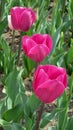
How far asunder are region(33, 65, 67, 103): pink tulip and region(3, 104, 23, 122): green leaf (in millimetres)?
242

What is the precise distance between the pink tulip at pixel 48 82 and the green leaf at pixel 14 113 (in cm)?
24

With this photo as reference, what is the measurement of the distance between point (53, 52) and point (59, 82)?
2.77 ft

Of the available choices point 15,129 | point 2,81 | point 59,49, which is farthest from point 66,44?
point 15,129

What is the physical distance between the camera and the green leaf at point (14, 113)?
4.89ft

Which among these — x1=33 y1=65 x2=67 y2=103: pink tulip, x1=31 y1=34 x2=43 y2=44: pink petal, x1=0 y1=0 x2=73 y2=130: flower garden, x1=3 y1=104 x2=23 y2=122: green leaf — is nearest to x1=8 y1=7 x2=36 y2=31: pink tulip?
x1=0 y1=0 x2=73 y2=130: flower garden

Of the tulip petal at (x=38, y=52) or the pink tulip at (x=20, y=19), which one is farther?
the pink tulip at (x=20, y=19)

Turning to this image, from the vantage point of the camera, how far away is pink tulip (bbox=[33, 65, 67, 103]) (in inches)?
48.4

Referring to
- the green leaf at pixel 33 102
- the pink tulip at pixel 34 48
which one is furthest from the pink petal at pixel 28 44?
the green leaf at pixel 33 102

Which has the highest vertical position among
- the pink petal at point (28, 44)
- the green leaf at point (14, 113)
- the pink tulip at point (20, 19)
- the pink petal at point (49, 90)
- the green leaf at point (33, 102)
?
the pink tulip at point (20, 19)

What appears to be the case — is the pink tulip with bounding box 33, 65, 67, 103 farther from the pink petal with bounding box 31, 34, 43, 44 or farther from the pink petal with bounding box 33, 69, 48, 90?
the pink petal with bounding box 31, 34, 43, 44

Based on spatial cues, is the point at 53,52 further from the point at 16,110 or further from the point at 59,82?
the point at 59,82

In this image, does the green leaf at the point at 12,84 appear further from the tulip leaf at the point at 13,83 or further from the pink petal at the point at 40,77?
the pink petal at the point at 40,77

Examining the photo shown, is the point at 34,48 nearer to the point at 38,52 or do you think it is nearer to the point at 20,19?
the point at 38,52

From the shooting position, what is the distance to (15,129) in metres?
1.42
